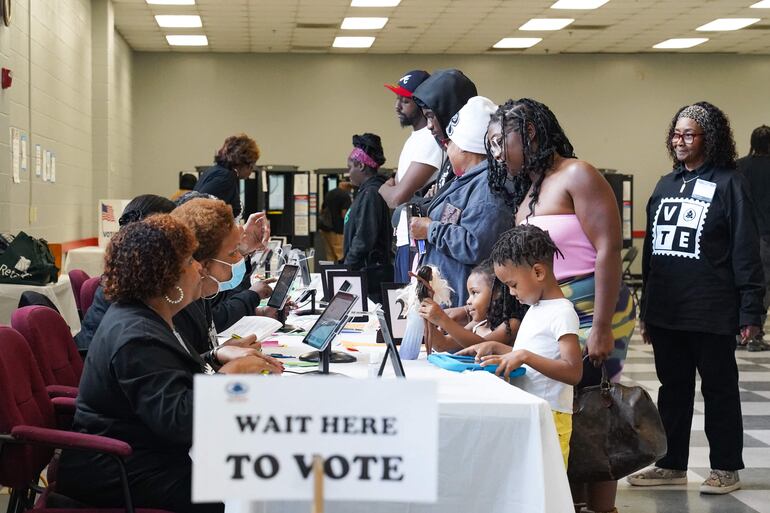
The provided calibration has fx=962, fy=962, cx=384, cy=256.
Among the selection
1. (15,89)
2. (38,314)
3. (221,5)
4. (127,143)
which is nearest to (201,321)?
(38,314)

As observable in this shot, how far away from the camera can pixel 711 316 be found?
4.00 m

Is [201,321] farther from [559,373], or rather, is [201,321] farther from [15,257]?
[15,257]

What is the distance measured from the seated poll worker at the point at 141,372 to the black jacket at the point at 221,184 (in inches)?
142

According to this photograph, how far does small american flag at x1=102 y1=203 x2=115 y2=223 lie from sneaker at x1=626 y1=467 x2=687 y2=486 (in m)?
7.57

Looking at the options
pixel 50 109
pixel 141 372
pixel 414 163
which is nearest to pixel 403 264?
pixel 414 163

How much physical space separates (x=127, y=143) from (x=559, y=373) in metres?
12.9

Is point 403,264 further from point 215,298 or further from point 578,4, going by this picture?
point 578,4

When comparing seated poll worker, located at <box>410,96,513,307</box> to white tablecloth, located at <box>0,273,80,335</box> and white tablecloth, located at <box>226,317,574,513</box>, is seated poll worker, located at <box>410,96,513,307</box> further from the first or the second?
white tablecloth, located at <box>0,273,80,335</box>

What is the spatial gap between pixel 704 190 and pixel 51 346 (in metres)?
2.67

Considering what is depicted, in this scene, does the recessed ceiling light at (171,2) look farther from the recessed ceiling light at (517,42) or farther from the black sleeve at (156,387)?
the black sleeve at (156,387)

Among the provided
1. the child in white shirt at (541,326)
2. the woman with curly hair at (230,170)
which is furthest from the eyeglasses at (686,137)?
the woman with curly hair at (230,170)

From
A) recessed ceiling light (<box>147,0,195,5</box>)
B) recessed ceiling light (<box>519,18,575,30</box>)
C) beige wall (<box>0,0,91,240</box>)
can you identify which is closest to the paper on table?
beige wall (<box>0,0,91,240</box>)

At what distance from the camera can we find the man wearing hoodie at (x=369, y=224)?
5.63 metres

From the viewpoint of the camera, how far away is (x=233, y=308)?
157 inches
